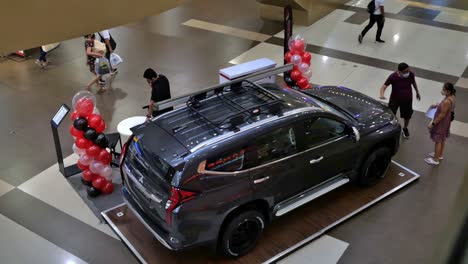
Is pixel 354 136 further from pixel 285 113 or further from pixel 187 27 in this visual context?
pixel 187 27

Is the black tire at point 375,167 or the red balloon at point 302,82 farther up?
the red balloon at point 302,82

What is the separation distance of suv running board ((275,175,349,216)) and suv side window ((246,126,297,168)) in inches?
27.4

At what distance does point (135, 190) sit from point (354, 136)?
299 centimetres

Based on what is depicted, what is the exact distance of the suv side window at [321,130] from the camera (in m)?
5.94

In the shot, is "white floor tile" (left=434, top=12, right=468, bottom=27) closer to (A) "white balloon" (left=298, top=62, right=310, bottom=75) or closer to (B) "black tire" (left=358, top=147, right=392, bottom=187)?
(A) "white balloon" (left=298, top=62, right=310, bottom=75)

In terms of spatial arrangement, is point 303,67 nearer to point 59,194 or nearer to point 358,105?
point 358,105

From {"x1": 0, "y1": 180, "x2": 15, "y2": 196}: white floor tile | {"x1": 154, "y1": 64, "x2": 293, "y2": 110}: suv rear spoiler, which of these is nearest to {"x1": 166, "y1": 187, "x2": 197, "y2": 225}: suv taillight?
{"x1": 154, "y1": 64, "x2": 293, "y2": 110}: suv rear spoiler

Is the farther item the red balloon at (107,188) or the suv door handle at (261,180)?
the red balloon at (107,188)

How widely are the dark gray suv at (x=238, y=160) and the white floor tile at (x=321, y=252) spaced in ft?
1.81

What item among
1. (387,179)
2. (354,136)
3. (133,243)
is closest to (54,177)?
(133,243)

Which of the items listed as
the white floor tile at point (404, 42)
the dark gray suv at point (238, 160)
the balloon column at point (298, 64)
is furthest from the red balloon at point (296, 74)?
the white floor tile at point (404, 42)

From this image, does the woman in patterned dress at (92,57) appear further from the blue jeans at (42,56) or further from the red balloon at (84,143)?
the red balloon at (84,143)

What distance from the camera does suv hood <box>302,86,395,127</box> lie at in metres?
6.70

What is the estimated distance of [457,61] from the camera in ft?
38.2
